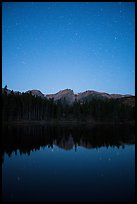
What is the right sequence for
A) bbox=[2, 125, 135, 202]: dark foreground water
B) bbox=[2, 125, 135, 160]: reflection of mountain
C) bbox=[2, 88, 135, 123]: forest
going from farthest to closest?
bbox=[2, 88, 135, 123]: forest < bbox=[2, 125, 135, 160]: reflection of mountain < bbox=[2, 125, 135, 202]: dark foreground water

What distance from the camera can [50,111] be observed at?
132250 mm

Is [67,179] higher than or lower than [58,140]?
higher

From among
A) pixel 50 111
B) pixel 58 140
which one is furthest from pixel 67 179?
pixel 50 111

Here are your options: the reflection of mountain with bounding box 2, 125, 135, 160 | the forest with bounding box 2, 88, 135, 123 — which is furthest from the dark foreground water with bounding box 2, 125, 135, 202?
the forest with bounding box 2, 88, 135, 123

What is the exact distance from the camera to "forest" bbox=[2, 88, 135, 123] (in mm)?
103000

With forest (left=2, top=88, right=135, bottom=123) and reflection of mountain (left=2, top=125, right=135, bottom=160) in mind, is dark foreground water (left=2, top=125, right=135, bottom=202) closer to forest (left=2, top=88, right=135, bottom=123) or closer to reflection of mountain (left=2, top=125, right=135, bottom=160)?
reflection of mountain (left=2, top=125, right=135, bottom=160)

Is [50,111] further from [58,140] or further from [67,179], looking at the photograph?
[67,179]

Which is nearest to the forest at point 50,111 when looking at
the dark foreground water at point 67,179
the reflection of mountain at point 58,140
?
the reflection of mountain at point 58,140

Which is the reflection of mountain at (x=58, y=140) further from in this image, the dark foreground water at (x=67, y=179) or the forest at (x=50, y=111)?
the forest at (x=50, y=111)

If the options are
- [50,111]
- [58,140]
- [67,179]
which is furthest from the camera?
[50,111]

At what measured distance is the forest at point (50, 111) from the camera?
338 feet

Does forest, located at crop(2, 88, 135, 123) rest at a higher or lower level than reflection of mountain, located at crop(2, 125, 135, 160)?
higher

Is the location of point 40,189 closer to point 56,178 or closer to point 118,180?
point 56,178

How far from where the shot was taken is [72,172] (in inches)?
639
